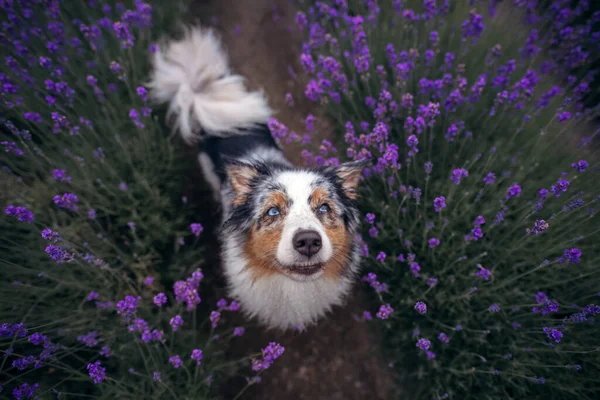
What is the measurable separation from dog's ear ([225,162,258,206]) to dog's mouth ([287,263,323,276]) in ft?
1.82

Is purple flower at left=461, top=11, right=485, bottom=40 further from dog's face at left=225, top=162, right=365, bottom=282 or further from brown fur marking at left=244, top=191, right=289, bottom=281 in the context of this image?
brown fur marking at left=244, top=191, right=289, bottom=281

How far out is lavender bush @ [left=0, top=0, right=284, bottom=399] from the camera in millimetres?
1900

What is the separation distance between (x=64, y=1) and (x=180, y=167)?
183cm

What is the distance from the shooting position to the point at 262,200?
178 centimetres

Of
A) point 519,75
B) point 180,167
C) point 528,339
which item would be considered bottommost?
point 528,339

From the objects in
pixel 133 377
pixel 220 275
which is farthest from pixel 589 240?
pixel 133 377

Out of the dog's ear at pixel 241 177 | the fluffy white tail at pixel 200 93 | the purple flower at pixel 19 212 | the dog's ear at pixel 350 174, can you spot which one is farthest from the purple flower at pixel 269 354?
the fluffy white tail at pixel 200 93

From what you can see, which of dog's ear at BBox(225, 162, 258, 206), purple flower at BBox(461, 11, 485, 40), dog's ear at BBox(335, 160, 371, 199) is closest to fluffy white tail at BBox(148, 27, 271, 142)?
dog's ear at BBox(225, 162, 258, 206)

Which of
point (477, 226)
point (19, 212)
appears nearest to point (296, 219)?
point (477, 226)

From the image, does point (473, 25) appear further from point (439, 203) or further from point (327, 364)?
point (327, 364)

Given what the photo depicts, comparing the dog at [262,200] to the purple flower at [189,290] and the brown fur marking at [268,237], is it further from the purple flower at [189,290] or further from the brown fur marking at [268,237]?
the purple flower at [189,290]

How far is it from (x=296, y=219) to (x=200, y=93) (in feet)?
5.85

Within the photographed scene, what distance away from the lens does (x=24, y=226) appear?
7.04ft

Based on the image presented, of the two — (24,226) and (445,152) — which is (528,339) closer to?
(445,152)
